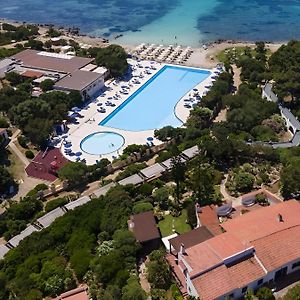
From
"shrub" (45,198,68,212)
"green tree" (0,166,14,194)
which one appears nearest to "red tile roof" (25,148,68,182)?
"green tree" (0,166,14,194)

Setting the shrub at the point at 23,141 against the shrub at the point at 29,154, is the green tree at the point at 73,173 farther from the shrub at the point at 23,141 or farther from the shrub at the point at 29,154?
the shrub at the point at 23,141

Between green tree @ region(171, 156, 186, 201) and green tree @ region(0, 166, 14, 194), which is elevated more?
green tree @ region(171, 156, 186, 201)

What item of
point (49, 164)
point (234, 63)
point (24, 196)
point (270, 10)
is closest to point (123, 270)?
point (24, 196)

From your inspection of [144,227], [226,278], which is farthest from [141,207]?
[226,278]

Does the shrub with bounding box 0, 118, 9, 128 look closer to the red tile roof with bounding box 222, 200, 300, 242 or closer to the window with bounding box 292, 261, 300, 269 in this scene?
the red tile roof with bounding box 222, 200, 300, 242

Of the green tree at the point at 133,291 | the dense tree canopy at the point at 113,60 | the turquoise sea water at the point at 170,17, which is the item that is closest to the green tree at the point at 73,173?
the green tree at the point at 133,291

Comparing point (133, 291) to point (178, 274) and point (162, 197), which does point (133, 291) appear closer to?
point (178, 274)
